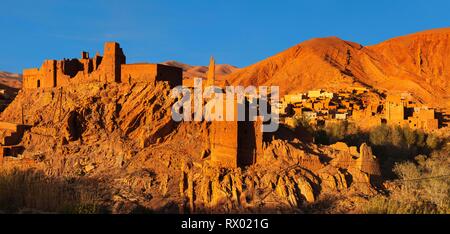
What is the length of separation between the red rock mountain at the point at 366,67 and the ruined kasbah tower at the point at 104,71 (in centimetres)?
3633

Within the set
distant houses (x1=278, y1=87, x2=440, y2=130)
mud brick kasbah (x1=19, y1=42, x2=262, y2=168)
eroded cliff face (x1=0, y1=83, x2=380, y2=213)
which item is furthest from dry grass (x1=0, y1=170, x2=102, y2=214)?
distant houses (x1=278, y1=87, x2=440, y2=130)

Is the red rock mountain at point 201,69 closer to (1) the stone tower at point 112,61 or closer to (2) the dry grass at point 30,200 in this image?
(1) the stone tower at point 112,61

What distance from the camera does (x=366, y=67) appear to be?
77000mm

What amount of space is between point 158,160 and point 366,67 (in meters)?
55.5

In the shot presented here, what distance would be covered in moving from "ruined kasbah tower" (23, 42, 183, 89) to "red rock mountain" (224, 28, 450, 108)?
36.3 metres

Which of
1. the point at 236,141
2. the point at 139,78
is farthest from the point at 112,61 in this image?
the point at 236,141

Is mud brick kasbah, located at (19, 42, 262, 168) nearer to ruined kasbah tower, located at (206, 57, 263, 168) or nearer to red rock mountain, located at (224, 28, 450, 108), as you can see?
ruined kasbah tower, located at (206, 57, 263, 168)

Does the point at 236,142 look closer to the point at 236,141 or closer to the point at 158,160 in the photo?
the point at 236,141

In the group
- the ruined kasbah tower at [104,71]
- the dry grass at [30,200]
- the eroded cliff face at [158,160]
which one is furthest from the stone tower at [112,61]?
the dry grass at [30,200]

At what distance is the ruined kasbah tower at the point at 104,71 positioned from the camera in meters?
28.5

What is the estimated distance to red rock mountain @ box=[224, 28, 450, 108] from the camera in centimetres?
6762
